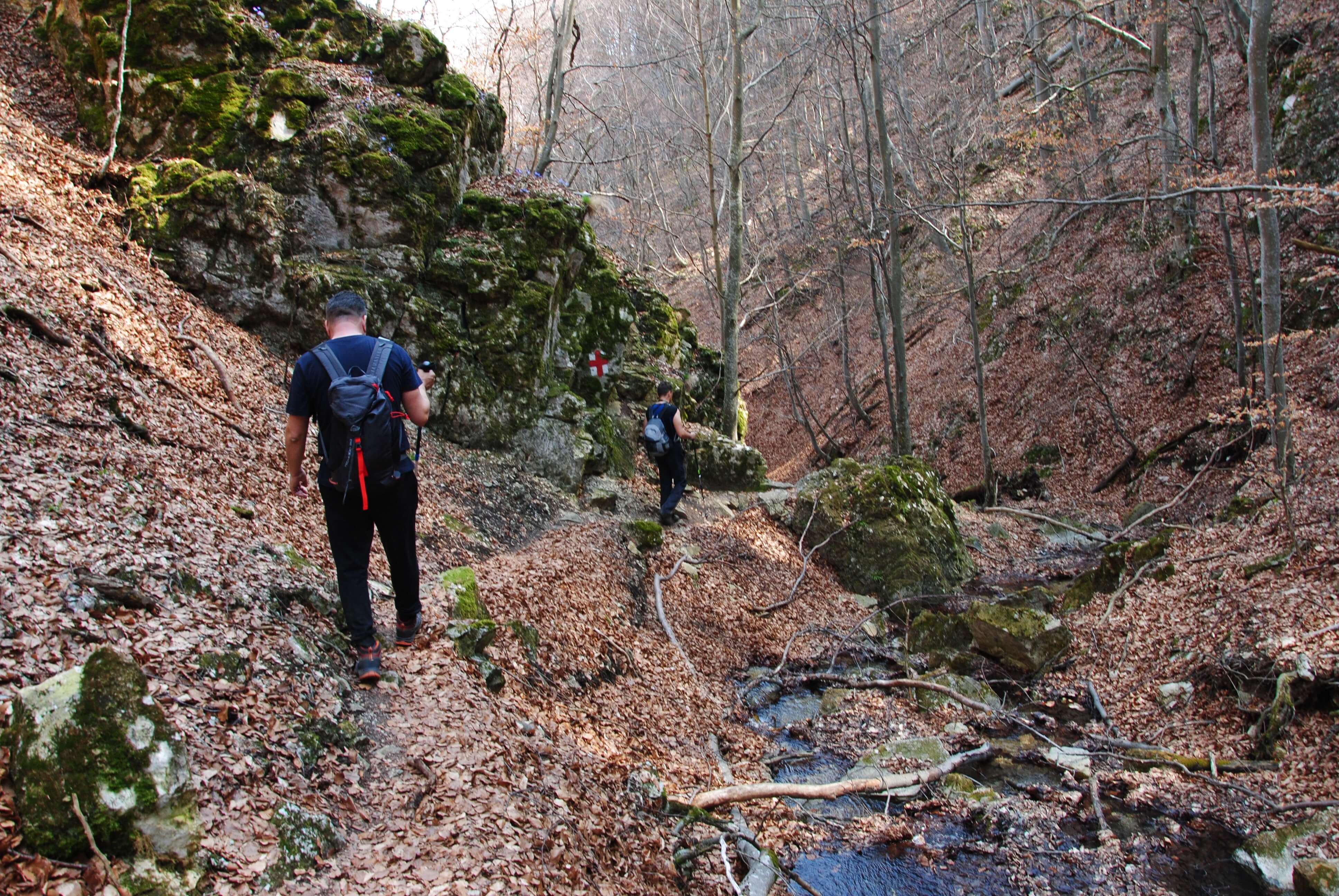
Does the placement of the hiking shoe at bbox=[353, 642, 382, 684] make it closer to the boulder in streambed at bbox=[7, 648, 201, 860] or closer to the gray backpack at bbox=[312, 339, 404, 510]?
the gray backpack at bbox=[312, 339, 404, 510]

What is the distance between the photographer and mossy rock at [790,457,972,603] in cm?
1155

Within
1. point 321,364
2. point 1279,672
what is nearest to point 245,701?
point 321,364

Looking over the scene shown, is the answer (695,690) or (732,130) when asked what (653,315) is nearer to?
(732,130)

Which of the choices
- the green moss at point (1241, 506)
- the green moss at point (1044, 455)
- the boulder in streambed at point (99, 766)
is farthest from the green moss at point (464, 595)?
the green moss at point (1044, 455)

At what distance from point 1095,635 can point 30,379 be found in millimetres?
10908

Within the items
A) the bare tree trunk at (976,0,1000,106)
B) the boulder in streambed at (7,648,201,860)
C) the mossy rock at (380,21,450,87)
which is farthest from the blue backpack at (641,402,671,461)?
the bare tree trunk at (976,0,1000,106)

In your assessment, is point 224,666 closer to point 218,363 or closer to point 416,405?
point 416,405

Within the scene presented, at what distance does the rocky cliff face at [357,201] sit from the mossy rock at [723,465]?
1.79 metres

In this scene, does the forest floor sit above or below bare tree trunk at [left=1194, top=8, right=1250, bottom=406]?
below

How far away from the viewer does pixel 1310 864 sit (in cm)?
439

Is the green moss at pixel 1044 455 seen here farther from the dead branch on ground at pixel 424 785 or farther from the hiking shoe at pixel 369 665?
the dead branch on ground at pixel 424 785

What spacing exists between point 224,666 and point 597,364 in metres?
10.4

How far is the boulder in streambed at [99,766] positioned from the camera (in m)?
2.53

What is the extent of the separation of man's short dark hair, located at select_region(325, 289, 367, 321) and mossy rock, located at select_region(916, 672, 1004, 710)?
6.54 m
